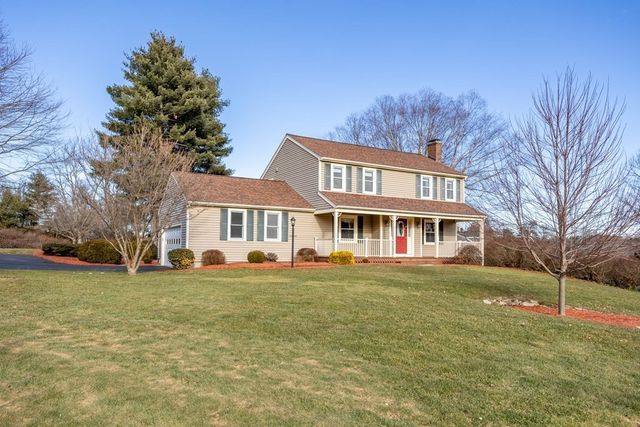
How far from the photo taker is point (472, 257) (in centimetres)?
→ 2472

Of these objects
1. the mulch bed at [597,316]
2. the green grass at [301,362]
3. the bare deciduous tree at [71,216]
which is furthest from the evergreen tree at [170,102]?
the mulch bed at [597,316]

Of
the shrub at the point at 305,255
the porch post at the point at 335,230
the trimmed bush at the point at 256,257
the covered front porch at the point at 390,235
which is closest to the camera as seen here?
the trimmed bush at the point at 256,257

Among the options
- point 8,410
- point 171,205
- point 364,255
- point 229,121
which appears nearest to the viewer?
point 8,410

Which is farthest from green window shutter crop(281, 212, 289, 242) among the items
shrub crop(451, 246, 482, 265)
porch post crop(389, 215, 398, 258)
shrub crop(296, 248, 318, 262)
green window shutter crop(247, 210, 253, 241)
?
shrub crop(451, 246, 482, 265)

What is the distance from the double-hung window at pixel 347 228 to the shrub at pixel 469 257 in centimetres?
588

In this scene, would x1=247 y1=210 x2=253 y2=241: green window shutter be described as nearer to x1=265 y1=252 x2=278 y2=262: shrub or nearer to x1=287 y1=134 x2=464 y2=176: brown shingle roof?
x1=265 y1=252 x2=278 y2=262: shrub

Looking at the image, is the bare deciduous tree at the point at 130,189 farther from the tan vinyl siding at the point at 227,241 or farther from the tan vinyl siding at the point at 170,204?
the tan vinyl siding at the point at 227,241

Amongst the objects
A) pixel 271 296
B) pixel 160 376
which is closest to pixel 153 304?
pixel 271 296

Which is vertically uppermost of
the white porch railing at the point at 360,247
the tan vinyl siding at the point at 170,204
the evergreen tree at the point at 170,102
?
the evergreen tree at the point at 170,102

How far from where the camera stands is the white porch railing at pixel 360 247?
73.9 feet

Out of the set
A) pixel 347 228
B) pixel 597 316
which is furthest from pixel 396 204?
pixel 597 316

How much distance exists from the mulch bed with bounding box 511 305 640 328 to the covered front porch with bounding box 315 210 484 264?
11615 millimetres

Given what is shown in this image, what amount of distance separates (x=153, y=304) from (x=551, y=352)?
7.12 meters

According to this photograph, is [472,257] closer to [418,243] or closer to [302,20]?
[418,243]
